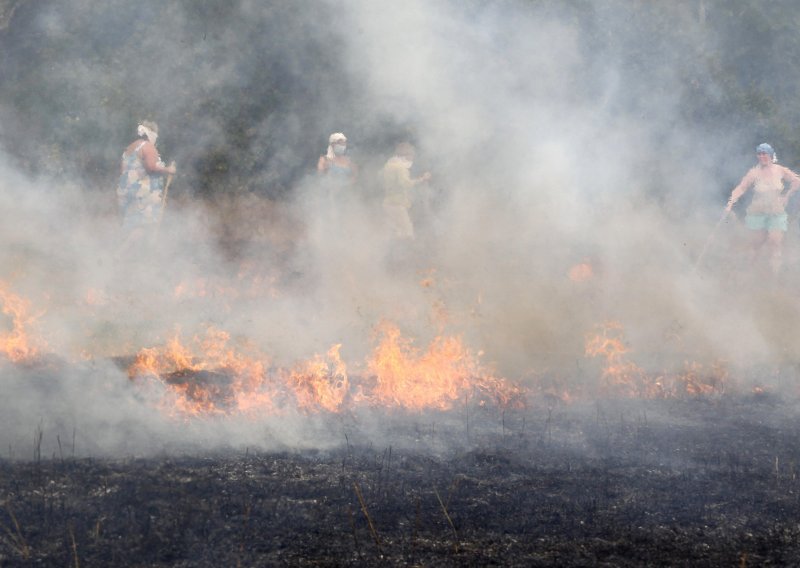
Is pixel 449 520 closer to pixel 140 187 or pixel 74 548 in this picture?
pixel 74 548

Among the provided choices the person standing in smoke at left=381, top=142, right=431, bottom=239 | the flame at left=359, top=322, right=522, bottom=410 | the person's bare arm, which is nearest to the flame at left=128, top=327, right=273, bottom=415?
the flame at left=359, top=322, right=522, bottom=410

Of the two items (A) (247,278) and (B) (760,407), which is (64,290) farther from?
(B) (760,407)

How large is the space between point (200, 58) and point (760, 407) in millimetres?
11602

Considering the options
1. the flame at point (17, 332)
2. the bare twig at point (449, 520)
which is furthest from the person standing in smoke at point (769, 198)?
the flame at point (17, 332)

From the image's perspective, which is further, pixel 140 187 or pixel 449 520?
pixel 140 187

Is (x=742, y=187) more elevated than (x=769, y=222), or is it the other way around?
(x=742, y=187)

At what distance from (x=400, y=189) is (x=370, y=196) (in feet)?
4.52

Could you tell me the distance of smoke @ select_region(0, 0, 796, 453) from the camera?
30.0 feet

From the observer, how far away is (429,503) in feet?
18.0

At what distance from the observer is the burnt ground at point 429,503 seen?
4793 millimetres

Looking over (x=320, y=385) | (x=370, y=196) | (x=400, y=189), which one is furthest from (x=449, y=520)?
(x=370, y=196)

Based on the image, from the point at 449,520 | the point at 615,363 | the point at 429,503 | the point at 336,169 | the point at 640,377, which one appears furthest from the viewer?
the point at 336,169

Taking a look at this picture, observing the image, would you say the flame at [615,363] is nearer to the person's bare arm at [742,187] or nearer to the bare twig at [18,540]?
the person's bare arm at [742,187]

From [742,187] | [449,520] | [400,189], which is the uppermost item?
[400,189]
